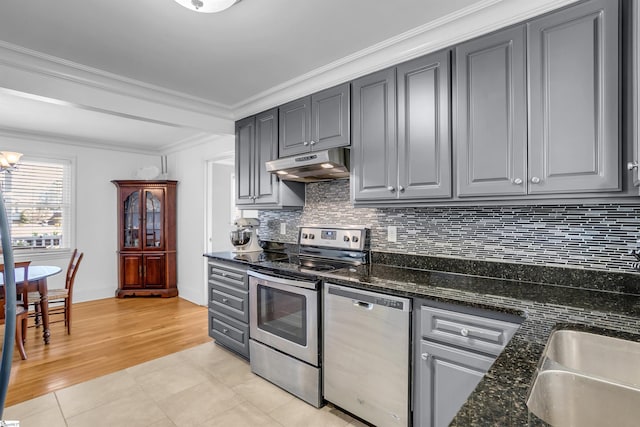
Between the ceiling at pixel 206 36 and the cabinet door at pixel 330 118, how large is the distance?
0.75 ft

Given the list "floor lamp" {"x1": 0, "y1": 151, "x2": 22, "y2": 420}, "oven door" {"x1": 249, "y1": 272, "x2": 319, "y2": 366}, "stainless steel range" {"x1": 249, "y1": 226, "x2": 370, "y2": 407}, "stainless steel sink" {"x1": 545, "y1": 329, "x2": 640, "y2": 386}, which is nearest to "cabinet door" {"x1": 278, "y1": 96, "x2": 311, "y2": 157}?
"stainless steel range" {"x1": 249, "y1": 226, "x2": 370, "y2": 407}

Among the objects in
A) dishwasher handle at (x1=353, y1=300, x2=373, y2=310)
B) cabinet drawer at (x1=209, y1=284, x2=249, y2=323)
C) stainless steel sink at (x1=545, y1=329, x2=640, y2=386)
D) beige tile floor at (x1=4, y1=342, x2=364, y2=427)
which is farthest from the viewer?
cabinet drawer at (x1=209, y1=284, x2=249, y2=323)

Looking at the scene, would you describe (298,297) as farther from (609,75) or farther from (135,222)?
(135,222)

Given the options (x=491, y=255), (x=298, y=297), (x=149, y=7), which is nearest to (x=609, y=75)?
(x=491, y=255)

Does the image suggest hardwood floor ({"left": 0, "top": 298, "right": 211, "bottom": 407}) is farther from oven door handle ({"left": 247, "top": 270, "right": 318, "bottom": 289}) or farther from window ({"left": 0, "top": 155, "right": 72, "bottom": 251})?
oven door handle ({"left": 247, "top": 270, "right": 318, "bottom": 289})

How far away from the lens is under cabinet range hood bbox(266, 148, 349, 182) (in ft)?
7.96

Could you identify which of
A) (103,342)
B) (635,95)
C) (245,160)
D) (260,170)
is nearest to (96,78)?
(245,160)

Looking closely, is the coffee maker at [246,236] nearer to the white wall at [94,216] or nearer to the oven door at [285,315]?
the oven door at [285,315]

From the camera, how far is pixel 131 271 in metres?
5.08

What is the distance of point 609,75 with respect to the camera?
4.73 ft

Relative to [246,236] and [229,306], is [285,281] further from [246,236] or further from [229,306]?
[246,236]

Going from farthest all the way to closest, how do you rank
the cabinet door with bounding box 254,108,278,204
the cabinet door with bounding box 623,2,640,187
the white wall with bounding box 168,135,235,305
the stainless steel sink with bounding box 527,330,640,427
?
1. the white wall with bounding box 168,135,235,305
2. the cabinet door with bounding box 254,108,278,204
3. the cabinet door with bounding box 623,2,640,187
4. the stainless steel sink with bounding box 527,330,640,427

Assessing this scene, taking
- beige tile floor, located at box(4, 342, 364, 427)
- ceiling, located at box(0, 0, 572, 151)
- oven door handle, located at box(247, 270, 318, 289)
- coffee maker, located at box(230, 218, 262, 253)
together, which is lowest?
beige tile floor, located at box(4, 342, 364, 427)

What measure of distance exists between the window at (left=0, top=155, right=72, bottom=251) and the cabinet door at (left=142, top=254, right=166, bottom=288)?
1.08 m
